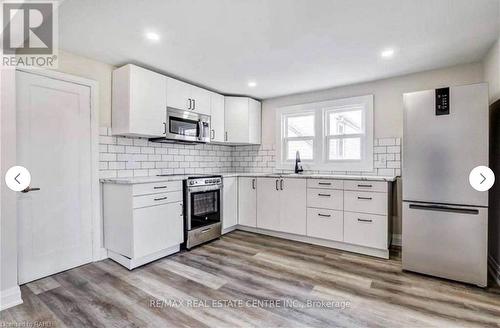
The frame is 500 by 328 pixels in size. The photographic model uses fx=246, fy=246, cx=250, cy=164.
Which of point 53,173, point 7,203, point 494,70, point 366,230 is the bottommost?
point 366,230

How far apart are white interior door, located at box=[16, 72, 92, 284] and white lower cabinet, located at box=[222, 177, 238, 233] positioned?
1731 millimetres

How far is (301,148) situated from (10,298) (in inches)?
149

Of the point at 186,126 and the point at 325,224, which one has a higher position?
the point at 186,126

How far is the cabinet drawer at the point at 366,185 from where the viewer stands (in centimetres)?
287

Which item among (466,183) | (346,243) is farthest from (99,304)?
(466,183)

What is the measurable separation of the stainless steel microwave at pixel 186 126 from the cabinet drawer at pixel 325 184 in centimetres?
165

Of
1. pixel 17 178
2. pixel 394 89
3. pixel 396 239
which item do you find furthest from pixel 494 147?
pixel 17 178

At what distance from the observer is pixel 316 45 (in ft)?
8.04

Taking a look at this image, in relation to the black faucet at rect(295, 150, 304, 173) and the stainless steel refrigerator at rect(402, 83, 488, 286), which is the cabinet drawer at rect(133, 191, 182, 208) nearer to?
the black faucet at rect(295, 150, 304, 173)

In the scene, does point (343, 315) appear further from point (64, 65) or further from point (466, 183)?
point (64, 65)

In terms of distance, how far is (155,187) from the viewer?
→ 9.12 ft

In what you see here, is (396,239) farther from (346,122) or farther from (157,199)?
(157,199)

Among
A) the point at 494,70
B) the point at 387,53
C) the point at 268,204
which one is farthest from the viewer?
the point at 268,204

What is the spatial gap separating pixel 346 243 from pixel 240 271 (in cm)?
145
